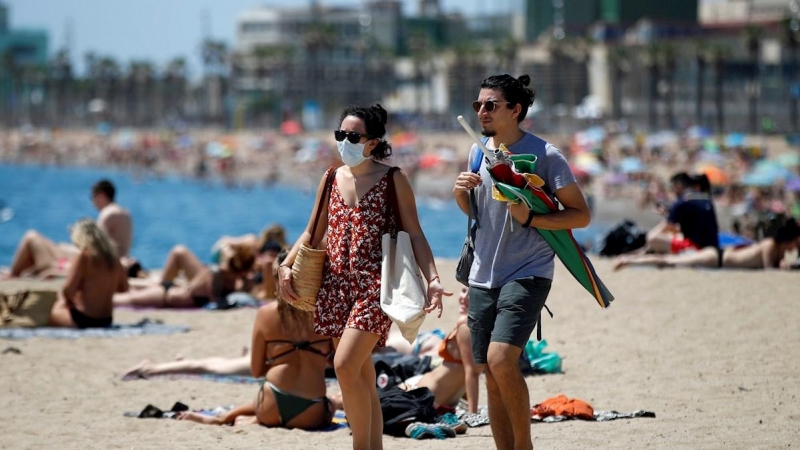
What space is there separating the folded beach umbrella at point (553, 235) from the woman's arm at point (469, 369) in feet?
5.13

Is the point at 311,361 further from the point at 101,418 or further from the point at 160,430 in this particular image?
the point at 101,418

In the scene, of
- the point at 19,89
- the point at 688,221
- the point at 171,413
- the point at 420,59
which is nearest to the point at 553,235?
the point at 171,413

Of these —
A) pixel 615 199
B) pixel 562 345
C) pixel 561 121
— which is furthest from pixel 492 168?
pixel 561 121

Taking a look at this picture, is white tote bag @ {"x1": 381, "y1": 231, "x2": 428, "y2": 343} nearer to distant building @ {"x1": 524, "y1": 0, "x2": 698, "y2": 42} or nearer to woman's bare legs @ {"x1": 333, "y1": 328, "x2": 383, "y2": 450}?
woman's bare legs @ {"x1": 333, "y1": 328, "x2": 383, "y2": 450}

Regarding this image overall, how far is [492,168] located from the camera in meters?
4.88

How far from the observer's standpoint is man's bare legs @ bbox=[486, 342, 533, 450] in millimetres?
4805

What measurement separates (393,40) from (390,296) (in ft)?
401

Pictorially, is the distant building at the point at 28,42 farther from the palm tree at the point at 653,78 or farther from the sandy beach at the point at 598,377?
the sandy beach at the point at 598,377

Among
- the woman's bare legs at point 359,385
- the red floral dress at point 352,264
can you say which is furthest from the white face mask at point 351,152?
the woman's bare legs at point 359,385

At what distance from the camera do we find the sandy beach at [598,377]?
6.09 m

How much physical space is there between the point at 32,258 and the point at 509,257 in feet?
29.1

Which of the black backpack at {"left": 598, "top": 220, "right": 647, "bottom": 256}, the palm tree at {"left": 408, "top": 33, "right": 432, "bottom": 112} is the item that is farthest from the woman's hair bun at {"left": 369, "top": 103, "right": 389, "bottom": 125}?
the palm tree at {"left": 408, "top": 33, "right": 432, "bottom": 112}

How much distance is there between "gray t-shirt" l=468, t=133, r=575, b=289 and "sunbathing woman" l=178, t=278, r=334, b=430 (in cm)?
170

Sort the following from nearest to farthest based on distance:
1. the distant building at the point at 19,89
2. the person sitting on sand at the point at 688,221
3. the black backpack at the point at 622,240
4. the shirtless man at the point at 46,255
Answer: the person sitting on sand at the point at 688,221 < the shirtless man at the point at 46,255 < the black backpack at the point at 622,240 < the distant building at the point at 19,89
